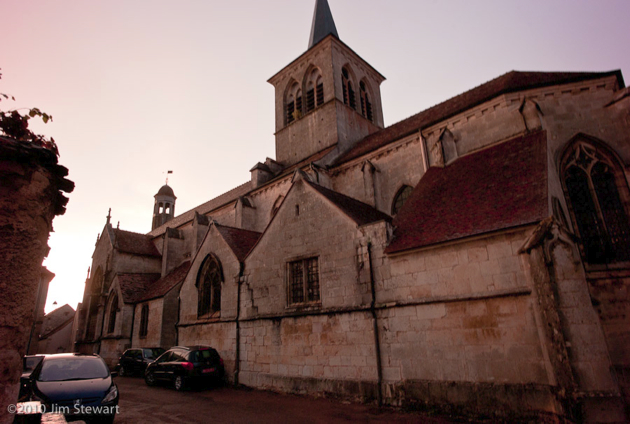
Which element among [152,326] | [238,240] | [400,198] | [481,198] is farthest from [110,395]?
[152,326]

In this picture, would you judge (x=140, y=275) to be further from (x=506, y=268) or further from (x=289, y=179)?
(x=506, y=268)

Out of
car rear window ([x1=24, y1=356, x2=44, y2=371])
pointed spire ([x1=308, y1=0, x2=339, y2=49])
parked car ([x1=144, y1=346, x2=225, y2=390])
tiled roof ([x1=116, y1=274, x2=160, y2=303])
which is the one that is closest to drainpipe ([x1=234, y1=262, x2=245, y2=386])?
parked car ([x1=144, y1=346, x2=225, y2=390])

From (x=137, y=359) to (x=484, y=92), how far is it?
21.1 metres

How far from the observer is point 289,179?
68.5 feet

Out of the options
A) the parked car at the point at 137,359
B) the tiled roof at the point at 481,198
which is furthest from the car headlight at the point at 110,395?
the parked car at the point at 137,359

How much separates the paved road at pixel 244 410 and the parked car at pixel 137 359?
18.2 ft

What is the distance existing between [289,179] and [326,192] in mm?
8100

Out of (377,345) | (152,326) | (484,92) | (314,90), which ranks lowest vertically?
(377,345)

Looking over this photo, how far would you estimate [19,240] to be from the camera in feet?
10.5

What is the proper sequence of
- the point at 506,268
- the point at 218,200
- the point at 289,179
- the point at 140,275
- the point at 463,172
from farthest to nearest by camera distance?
the point at 218,200
the point at 140,275
the point at 289,179
the point at 463,172
the point at 506,268

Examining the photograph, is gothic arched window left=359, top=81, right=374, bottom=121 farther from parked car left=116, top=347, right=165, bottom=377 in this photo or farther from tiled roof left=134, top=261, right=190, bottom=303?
parked car left=116, top=347, right=165, bottom=377

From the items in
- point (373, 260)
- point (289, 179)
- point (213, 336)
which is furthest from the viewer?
point (289, 179)

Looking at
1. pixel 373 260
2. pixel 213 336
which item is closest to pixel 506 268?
pixel 373 260

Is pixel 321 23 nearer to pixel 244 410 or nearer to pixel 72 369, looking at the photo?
pixel 244 410
